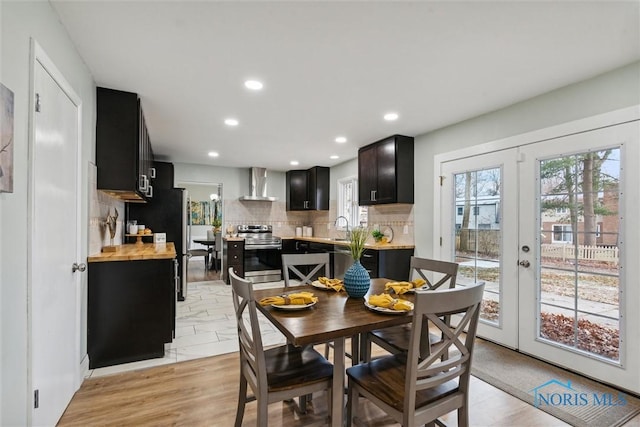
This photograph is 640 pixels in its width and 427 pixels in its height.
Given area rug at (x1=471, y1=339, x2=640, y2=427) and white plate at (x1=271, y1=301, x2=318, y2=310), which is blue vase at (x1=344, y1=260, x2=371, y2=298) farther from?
area rug at (x1=471, y1=339, x2=640, y2=427)

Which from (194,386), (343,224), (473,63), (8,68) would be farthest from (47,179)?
(343,224)

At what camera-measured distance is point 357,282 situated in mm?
1911

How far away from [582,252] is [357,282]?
1.96 meters

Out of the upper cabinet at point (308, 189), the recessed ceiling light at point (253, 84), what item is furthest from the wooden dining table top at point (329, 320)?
the upper cabinet at point (308, 189)

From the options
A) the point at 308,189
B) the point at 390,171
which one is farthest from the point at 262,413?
the point at 308,189

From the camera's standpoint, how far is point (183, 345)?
2.97 metres

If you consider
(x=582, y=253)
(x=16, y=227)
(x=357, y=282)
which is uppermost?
(x=16, y=227)

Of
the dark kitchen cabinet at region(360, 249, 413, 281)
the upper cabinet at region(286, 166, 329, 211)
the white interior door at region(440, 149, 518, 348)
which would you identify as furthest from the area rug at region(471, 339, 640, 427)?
the upper cabinet at region(286, 166, 329, 211)

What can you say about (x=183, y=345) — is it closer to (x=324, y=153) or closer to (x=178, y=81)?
(x=178, y=81)

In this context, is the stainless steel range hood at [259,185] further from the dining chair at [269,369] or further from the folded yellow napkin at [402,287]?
the dining chair at [269,369]

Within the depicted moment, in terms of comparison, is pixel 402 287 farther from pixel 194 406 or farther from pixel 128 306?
pixel 128 306

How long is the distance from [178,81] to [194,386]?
2.40 m

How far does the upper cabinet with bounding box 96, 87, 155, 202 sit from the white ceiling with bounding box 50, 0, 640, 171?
14 cm

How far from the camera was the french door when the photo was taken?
2.22m
